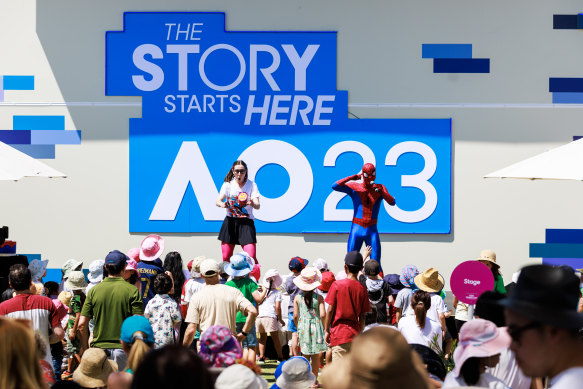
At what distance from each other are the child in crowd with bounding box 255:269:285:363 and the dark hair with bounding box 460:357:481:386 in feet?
14.9

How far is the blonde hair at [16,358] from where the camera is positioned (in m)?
2.40

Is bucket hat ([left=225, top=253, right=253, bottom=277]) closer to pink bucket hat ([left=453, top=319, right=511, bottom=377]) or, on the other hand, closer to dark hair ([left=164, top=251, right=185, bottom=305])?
dark hair ([left=164, top=251, right=185, bottom=305])

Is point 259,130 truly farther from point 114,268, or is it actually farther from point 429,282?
point 114,268

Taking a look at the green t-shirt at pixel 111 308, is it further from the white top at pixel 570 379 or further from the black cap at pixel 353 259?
the white top at pixel 570 379

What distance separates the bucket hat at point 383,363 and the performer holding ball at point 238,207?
7.64 metres

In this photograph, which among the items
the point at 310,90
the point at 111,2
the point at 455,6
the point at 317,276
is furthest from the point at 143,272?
the point at 455,6

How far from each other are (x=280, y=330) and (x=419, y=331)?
101 inches

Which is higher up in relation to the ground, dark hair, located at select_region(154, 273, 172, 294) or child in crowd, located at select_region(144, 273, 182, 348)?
dark hair, located at select_region(154, 273, 172, 294)

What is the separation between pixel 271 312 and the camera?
315 inches

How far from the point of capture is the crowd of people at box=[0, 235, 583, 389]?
2281mm

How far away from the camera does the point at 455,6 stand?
12914mm

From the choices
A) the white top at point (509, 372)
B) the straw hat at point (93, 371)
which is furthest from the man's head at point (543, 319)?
the straw hat at point (93, 371)

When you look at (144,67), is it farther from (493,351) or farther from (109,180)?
(493,351)

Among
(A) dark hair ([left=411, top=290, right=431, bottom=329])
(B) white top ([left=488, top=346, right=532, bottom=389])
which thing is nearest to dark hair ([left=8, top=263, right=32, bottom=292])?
(A) dark hair ([left=411, top=290, right=431, bottom=329])
